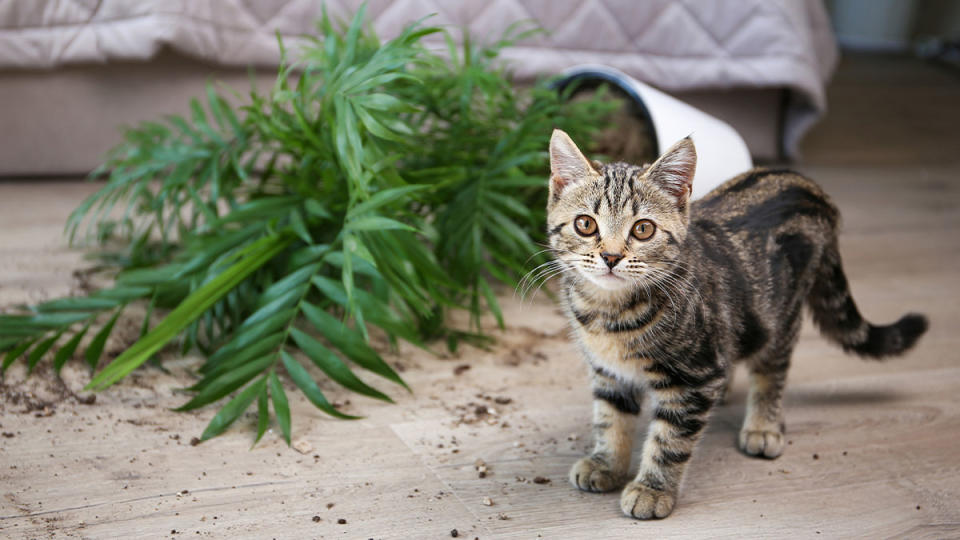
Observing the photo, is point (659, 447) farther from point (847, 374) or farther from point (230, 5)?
point (230, 5)

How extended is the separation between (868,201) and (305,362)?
2076 mm

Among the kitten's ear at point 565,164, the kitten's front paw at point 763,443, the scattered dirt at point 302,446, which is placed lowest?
the kitten's front paw at point 763,443

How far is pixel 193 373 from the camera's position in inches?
64.5

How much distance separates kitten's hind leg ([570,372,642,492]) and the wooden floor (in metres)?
0.03

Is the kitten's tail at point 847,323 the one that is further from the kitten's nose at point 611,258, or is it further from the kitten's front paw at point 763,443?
A: the kitten's nose at point 611,258

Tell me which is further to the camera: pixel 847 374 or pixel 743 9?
pixel 743 9

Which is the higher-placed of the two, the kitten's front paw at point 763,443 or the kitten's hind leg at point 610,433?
the kitten's hind leg at point 610,433

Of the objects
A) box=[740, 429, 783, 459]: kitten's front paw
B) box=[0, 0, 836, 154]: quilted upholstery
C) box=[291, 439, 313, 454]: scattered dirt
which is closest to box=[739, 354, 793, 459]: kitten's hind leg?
box=[740, 429, 783, 459]: kitten's front paw

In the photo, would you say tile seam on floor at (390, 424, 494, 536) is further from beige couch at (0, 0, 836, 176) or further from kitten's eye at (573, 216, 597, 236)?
beige couch at (0, 0, 836, 176)

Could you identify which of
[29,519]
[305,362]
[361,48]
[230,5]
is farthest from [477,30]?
[29,519]

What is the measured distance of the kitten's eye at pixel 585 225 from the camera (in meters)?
1.24

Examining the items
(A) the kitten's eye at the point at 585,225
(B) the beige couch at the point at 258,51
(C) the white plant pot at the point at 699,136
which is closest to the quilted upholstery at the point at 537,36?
(B) the beige couch at the point at 258,51

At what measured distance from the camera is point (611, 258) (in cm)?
120

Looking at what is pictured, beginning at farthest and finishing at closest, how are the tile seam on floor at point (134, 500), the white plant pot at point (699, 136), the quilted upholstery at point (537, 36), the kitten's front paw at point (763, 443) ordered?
1. the quilted upholstery at point (537, 36)
2. the white plant pot at point (699, 136)
3. the kitten's front paw at point (763, 443)
4. the tile seam on floor at point (134, 500)
